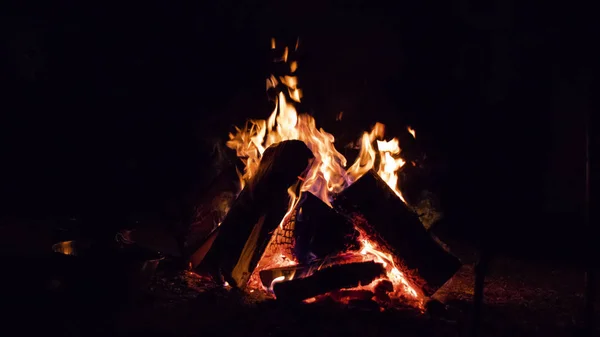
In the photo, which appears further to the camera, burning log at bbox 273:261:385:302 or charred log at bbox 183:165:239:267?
charred log at bbox 183:165:239:267

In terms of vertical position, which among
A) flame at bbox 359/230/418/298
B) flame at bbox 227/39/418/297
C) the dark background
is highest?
the dark background

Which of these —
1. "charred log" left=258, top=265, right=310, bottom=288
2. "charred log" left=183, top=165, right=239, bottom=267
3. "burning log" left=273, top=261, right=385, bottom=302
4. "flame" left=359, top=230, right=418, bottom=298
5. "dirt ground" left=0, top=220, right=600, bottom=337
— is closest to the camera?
"dirt ground" left=0, top=220, right=600, bottom=337

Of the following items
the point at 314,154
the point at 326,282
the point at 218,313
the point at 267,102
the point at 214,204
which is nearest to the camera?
the point at 218,313

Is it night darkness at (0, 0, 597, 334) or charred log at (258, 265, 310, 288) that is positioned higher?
night darkness at (0, 0, 597, 334)

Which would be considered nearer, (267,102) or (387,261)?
(387,261)

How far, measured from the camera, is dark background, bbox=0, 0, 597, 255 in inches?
207

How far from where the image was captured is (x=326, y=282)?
11.3 ft

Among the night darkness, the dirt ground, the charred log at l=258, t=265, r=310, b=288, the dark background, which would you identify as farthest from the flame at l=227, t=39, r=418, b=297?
the dark background

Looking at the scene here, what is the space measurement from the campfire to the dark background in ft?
4.93

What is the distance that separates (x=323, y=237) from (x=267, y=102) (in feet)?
7.36

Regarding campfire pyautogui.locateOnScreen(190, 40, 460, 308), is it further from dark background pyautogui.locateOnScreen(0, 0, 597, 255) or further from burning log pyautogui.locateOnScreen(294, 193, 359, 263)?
dark background pyautogui.locateOnScreen(0, 0, 597, 255)

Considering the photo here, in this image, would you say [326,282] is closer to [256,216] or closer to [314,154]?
[256,216]

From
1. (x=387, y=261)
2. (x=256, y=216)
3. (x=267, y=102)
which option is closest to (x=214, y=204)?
(x=256, y=216)

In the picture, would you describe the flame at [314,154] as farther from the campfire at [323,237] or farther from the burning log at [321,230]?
the burning log at [321,230]
